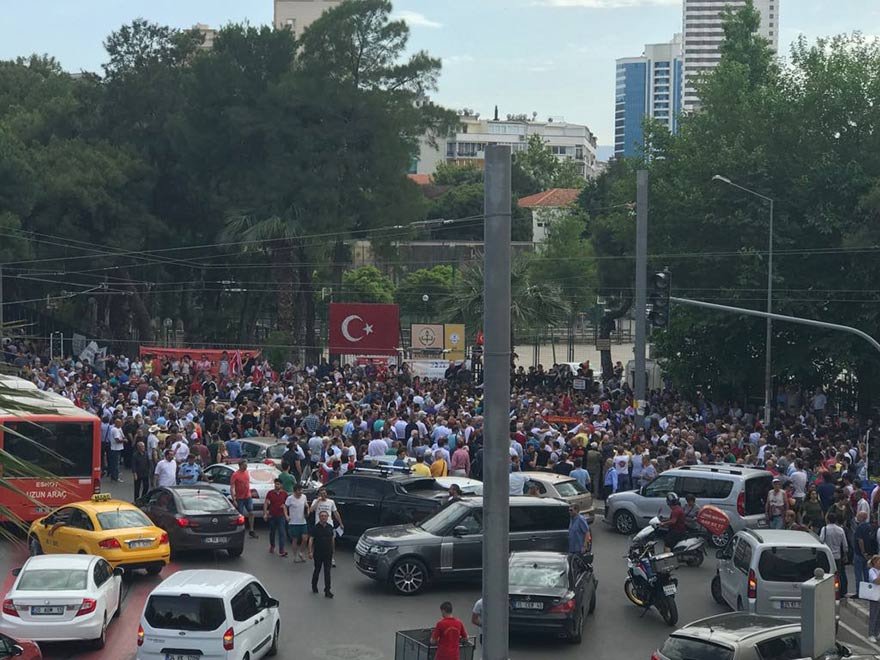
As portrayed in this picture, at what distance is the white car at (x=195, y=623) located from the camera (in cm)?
1384

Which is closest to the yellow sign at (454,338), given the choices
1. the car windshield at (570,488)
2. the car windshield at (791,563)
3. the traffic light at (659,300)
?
the traffic light at (659,300)

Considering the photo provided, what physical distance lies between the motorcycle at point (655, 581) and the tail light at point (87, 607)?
284 inches

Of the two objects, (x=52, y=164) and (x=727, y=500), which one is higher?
(x=52, y=164)

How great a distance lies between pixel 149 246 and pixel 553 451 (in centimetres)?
3812

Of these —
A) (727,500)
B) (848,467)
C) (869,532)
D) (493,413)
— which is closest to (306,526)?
(727,500)

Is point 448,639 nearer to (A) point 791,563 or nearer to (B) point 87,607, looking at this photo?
(B) point 87,607

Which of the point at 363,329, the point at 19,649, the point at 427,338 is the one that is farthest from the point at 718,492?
the point at 427,338

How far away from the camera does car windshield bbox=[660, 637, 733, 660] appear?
12586 millimetres

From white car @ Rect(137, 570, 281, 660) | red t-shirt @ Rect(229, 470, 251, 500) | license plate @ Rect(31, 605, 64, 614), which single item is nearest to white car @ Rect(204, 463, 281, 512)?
red t-shirt @ Rect(229, 470, 251, 500)

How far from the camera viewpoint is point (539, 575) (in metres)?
16.3

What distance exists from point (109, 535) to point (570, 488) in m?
8.66

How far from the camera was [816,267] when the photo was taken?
4128 cm

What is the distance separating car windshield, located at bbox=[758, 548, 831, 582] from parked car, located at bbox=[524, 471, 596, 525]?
6.45 metres

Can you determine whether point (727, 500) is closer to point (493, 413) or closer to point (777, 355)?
point (493, 413)
